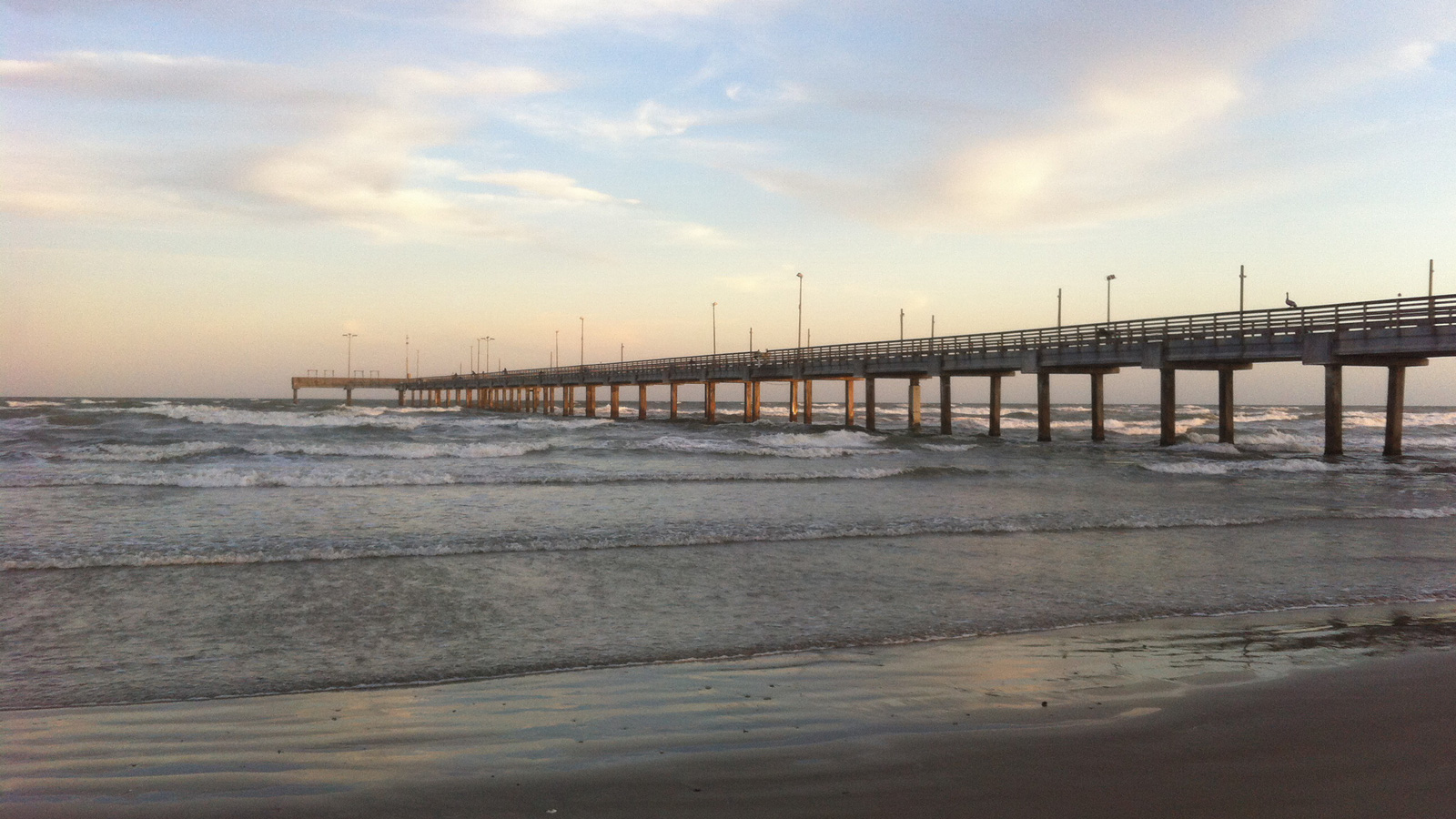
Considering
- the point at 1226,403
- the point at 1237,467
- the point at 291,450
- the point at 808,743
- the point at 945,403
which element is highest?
the point at 1226,403

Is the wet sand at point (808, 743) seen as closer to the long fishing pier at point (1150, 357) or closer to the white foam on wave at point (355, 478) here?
the white foam on wave at point (355, 478)

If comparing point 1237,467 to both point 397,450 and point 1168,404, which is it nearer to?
point 1168,404

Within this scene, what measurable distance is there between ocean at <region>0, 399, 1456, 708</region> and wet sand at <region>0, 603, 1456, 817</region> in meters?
0.82

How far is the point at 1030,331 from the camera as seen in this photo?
132 feet

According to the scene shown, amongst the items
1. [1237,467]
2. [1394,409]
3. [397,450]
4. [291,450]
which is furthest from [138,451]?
[1394,409]

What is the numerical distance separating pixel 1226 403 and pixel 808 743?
35.6 metres

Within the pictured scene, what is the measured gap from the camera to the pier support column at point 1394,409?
95.8 feet

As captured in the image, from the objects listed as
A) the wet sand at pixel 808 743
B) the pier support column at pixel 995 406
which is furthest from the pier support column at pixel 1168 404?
the wet sand at pixel 808 743

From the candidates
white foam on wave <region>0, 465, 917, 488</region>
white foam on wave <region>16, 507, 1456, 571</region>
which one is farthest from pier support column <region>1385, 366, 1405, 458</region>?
white foam on wave <region>0, 465, 917, 488</region>

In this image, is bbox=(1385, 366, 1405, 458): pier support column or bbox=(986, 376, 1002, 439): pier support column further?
bbox=(986, 376, 1002, 439): pier support column

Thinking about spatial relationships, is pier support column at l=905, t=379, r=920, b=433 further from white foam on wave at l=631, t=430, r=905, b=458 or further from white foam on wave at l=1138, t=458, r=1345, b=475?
white foam on wave at l=1138, t=458, r=1345, b=475

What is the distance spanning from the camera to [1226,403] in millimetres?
34500

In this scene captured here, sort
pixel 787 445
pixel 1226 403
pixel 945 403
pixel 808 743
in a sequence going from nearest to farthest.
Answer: pixel 808 743
pixel 1226 403
pixel 787 445
pixel 945 403

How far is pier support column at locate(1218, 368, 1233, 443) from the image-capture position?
34.3 m
